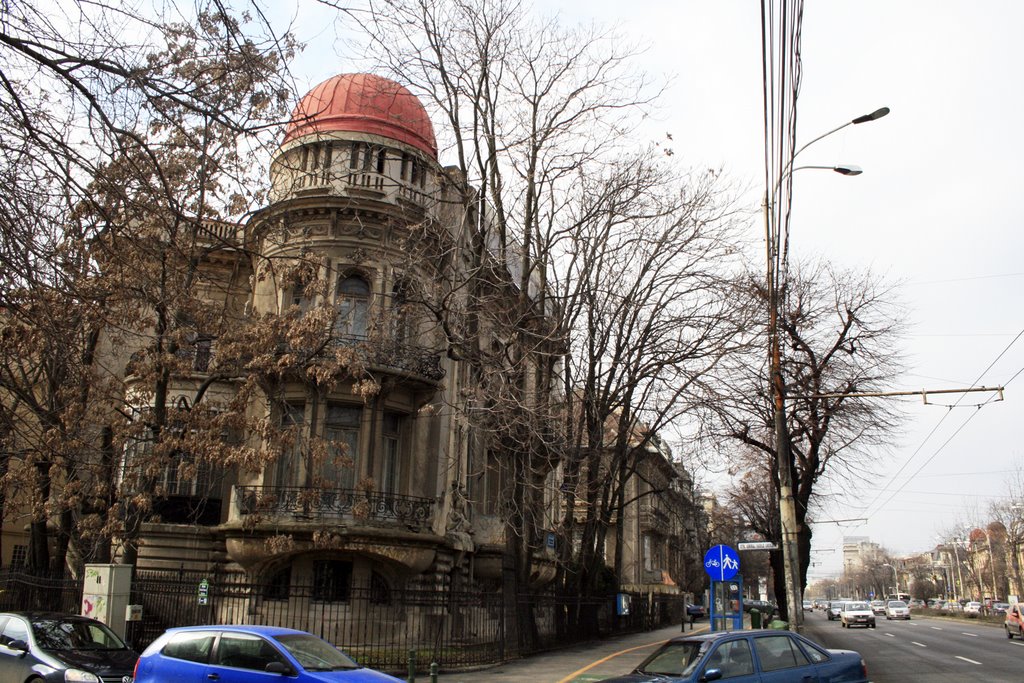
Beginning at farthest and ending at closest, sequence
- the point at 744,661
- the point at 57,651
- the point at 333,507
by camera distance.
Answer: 1. the point at 333,507
2. the point at 57,651
3. the point at 744,661

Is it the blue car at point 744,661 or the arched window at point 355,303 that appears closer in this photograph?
the blue car at point 744,661

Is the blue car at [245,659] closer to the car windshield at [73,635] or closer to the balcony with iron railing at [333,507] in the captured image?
the car windshield at [73,635]

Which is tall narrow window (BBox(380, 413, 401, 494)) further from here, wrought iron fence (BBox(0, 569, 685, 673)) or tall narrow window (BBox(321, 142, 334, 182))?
tall narrow window (BBox(321, 142, 334, 182))

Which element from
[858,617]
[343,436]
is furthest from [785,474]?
[858,617]

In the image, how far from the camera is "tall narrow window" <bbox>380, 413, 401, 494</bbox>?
23.0 m

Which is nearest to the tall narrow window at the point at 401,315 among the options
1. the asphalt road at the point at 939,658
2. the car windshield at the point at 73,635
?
the car windshield at the point at 73,635

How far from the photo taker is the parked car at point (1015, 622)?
31.7 m

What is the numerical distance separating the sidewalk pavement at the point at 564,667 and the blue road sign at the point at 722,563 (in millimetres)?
2878

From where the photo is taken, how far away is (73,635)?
43.6 feet

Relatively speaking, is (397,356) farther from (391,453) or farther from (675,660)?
(675,660)

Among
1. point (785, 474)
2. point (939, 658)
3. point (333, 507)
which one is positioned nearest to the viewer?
point (785, 474)

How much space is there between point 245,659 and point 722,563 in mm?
10955

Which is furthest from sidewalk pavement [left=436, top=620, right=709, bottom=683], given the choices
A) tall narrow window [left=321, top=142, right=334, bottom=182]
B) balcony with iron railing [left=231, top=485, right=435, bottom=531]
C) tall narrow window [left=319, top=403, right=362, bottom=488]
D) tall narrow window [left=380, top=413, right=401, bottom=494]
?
tall narrow window [left=321, top=142, right=334, bottom=182]

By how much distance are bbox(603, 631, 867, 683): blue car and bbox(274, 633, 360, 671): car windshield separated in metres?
3.42
